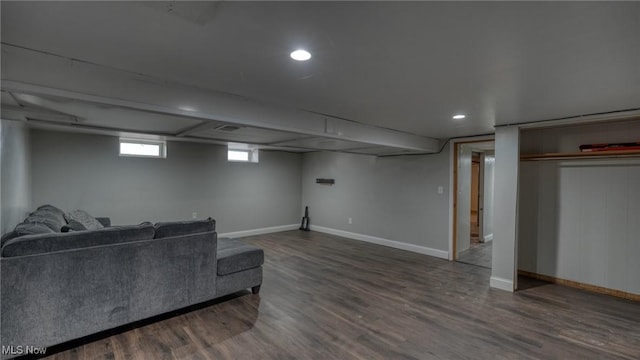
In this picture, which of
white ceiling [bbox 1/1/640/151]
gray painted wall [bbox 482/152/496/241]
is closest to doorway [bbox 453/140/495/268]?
gray painted wall [bbox 482/152/496/241]

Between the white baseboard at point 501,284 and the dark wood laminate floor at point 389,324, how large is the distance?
0.10m

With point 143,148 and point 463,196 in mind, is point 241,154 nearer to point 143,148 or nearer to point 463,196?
point 143,148

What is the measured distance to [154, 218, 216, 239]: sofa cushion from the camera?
2777 mm

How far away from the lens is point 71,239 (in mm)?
2303

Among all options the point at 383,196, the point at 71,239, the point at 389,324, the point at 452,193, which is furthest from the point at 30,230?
the point at 452,193

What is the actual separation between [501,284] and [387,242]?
2.43m

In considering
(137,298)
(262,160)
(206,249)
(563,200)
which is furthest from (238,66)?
(262,160)

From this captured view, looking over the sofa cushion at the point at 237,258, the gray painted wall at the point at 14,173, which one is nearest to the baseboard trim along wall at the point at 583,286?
the sofa cushion at the point at 237,258

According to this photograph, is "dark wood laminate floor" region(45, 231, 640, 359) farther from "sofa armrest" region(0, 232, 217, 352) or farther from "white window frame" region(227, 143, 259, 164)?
"white window frame" region(227, 143, 259, 164)

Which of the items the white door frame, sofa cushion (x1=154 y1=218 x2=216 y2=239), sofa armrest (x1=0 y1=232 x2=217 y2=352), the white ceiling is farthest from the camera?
the white door frame

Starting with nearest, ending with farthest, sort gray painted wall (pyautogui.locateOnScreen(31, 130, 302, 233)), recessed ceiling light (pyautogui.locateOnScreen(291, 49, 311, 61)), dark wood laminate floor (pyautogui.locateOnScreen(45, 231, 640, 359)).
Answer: recessed ceiling light (pyautogui.locateOnScreen(291, 49, 311, 61))
dark wood laminate floor (pyautogui.locateOnScreen(45, 231, 640, 359))
gray painted wall (pyautogui.locateOnScreen(31, 130, 302, 233))

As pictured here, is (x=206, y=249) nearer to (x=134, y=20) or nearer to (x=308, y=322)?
(x=308, y=322)

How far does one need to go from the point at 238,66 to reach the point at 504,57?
5.66 ft

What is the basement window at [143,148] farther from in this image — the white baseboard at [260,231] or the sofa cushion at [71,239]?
the sofa cushion at [71,239]
